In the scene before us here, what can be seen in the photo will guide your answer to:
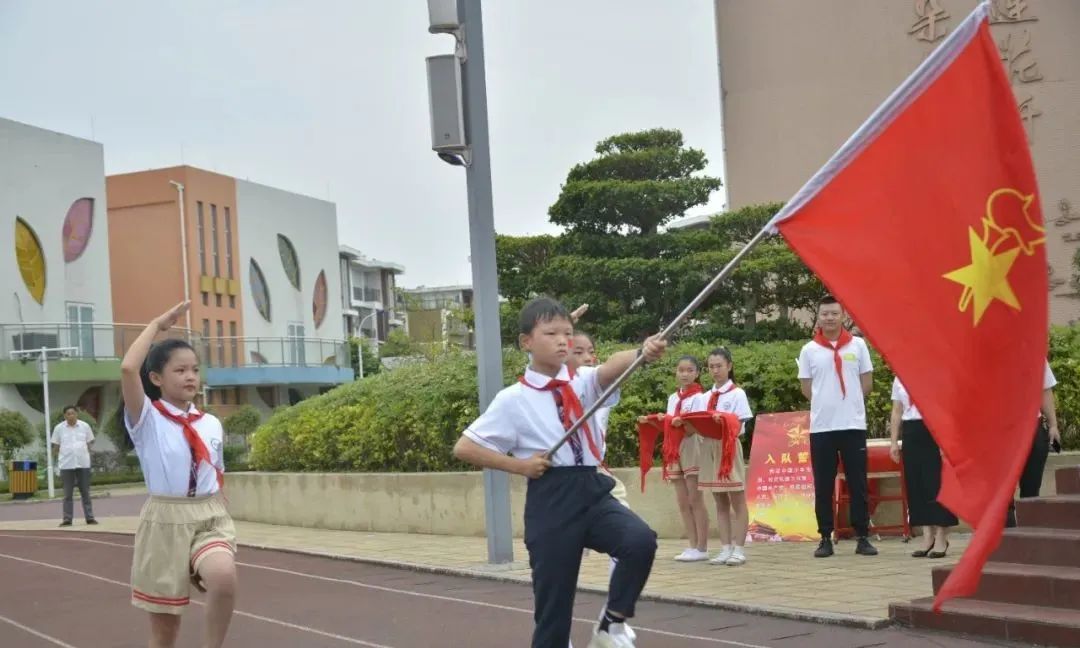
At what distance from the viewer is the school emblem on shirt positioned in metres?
5.22

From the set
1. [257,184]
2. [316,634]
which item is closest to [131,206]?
[257,184]

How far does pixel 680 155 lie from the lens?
21.2 metres

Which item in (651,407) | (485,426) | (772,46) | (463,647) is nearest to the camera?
(485,426)

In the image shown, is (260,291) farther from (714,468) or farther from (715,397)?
(714,468)

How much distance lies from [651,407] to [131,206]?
50.0m

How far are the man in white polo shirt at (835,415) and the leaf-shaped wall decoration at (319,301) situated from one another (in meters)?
62.7

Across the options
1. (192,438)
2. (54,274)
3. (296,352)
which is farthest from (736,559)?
(296,352)

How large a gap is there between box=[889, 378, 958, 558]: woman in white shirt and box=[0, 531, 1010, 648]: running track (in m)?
2.30

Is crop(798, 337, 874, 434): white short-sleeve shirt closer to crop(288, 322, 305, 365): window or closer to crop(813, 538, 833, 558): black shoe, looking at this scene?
crop(813, 538, 833, 558): black shoe

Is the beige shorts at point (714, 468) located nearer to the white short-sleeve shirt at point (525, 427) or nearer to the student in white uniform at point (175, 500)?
the white short-sleeve shirt at point (525, 427)

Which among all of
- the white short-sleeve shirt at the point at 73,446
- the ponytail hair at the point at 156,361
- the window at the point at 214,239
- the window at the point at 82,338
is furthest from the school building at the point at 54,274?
the ponytail hair at the point at 156,361

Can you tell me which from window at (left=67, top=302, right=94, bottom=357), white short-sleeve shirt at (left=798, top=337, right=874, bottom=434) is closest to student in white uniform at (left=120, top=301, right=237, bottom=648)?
white short-sleeve shirt at (left=798, top=337, right=874, bottom=434)

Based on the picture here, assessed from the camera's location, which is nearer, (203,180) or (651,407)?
(651,407)

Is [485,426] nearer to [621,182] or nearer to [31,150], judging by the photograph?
[621,182]
